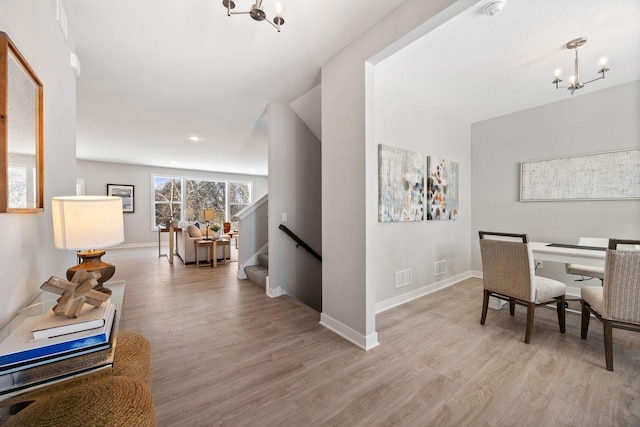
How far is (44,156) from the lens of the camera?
1.41m

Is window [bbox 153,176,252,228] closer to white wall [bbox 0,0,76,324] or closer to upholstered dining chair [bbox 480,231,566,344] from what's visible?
white wall [bbox 0,0,76,324]

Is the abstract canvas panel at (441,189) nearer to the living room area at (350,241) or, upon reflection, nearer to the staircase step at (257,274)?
the living room area at (350,241)

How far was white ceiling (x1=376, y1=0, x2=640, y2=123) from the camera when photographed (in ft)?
6.30

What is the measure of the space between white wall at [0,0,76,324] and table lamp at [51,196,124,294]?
0.11 meters

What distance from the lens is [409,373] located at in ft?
5.87

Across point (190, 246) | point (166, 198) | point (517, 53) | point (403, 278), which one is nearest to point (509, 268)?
point (403, 278)

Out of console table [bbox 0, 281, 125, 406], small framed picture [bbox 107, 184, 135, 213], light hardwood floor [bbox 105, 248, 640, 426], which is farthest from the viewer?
small framed picture [bbox 107, 184, 135, 213]

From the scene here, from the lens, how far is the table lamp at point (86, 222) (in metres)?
1.27

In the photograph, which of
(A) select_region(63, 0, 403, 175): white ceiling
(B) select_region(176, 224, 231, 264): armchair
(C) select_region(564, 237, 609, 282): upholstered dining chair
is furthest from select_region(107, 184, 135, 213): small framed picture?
(C) select_region(564, 237, 609, 282): upholstered dining chair

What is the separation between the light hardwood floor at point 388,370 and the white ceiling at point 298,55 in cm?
261

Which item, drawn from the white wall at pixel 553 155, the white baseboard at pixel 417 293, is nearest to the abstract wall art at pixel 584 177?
the white wall at pixel 553 155

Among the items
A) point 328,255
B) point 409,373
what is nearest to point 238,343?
point 328,255

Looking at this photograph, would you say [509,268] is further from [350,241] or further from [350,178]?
[350,178]

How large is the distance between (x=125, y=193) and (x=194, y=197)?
1922 millimetres
